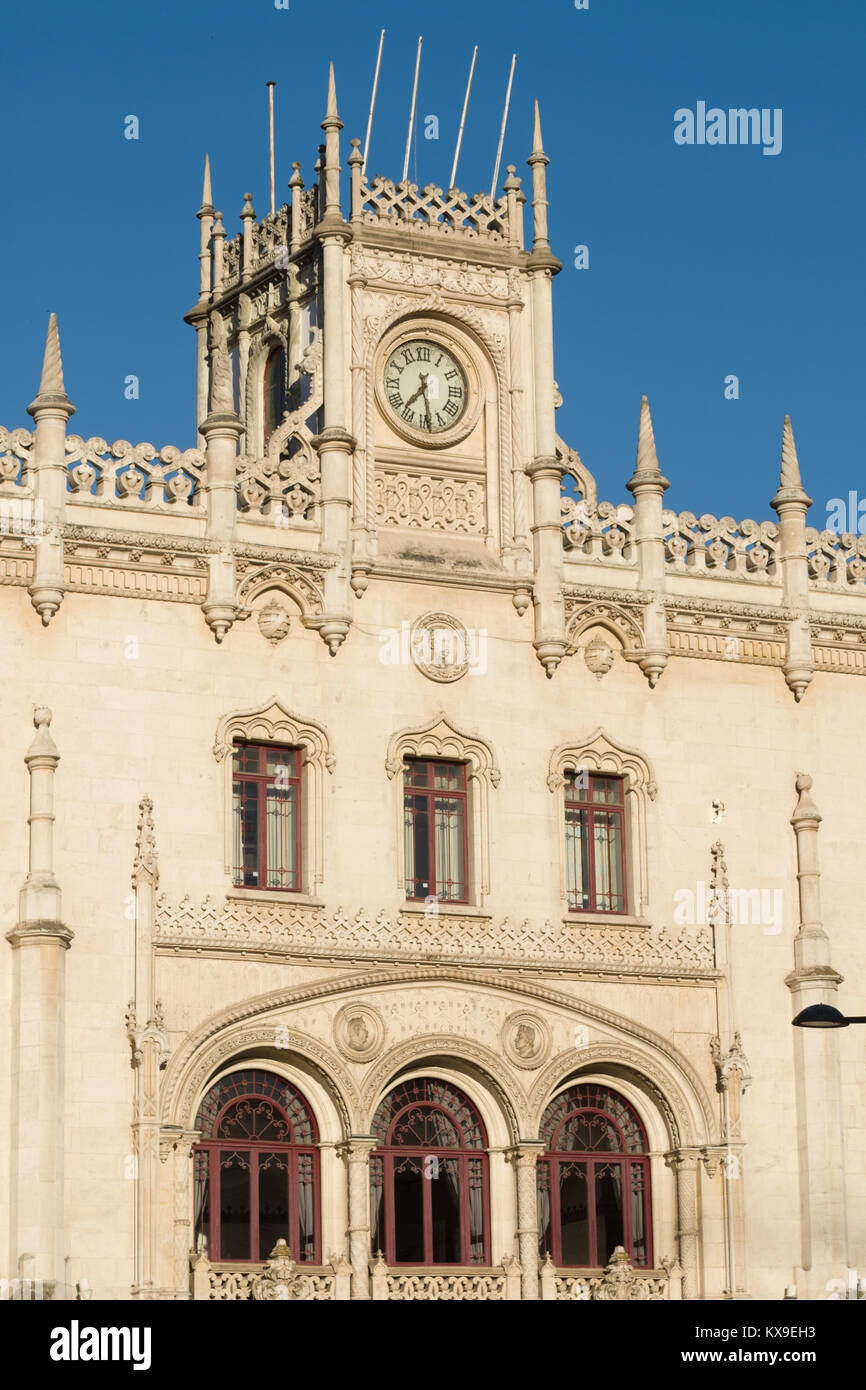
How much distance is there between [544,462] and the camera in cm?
3684

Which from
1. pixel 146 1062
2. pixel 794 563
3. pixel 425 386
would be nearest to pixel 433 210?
pixel 425 386

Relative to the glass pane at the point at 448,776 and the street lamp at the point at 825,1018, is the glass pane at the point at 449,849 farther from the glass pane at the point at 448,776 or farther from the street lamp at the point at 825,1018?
the street lamp at the point at 825,1018

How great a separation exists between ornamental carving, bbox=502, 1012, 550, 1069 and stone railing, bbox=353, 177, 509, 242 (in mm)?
11387

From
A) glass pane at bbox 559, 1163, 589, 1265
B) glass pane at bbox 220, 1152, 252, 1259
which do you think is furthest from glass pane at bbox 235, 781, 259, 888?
glass pane at bbox 559, 1163, 589, 1265

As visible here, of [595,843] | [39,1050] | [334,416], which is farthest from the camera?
[595,843]

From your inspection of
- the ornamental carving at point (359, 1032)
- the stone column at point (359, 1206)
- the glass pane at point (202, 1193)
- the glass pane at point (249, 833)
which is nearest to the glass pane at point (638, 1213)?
the stone column at point (359, 1206)

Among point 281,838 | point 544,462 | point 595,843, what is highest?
point 544,462

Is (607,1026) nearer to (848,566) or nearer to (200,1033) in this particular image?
(200,1033)

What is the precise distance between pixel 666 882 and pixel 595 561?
475 centimetres

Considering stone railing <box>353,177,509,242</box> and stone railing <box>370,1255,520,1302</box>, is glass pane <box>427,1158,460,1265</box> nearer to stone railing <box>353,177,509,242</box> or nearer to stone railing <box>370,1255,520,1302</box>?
stone railing <box>370,1255,520,1302</box>

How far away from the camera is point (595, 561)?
37281 mm

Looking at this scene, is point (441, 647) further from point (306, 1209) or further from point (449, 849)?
point (306, 1209)

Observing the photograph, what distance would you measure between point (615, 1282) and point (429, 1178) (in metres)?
2.83
